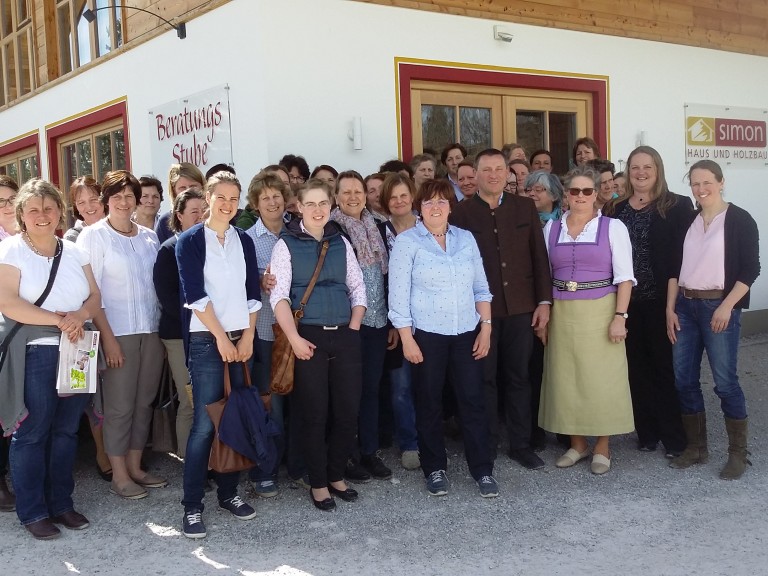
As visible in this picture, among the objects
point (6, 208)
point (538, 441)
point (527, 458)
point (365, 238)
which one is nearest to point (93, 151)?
point (6, 208)

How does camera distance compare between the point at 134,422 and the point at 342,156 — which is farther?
the point at 342,156

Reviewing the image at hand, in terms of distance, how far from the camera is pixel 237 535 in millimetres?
3576

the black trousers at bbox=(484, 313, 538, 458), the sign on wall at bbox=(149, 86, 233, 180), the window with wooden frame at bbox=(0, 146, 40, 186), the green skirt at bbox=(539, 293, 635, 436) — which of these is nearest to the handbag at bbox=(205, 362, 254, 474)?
the black trousers at bbox=(484, 313, 538, 458)

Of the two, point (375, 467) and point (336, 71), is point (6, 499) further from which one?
point (336, 71)

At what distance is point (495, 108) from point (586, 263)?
9.91 ft

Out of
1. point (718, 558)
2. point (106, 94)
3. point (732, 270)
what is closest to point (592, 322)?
point (732, 270)

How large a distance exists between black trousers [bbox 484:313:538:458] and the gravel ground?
23 centimetres

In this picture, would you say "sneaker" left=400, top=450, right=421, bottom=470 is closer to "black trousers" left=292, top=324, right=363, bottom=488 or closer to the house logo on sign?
"black trousers" left=292, top=324, right=363, bottom=488

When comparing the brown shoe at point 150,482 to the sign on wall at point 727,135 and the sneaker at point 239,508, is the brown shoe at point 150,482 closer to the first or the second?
the sneaker at point 239,508

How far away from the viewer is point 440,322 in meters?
3.92

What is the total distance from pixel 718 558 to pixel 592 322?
4.80 ft

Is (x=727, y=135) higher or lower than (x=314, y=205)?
higher

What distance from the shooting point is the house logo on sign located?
8.06 meters

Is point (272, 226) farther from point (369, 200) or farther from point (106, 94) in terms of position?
point (106, 94)
